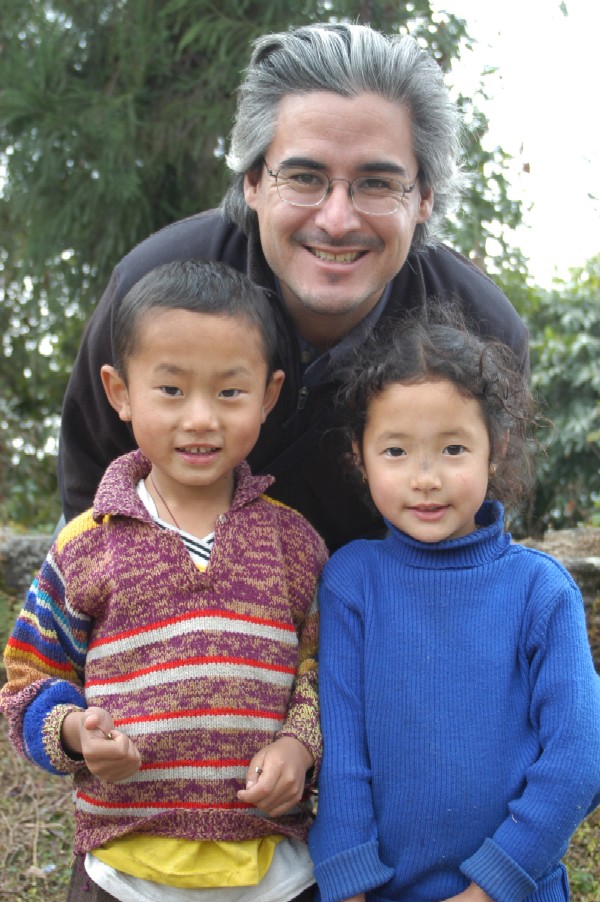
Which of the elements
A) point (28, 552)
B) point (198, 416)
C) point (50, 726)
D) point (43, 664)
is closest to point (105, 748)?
point (50, 726)

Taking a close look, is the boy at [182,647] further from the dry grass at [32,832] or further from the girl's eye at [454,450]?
the dry grass at [32,832]

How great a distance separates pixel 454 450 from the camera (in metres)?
2.06

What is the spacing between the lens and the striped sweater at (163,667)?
6.12 feet

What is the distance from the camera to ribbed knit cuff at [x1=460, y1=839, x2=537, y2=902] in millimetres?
1835

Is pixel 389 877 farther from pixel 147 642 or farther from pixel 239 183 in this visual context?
pixel 239 183

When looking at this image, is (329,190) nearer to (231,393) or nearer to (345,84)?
(345,84)

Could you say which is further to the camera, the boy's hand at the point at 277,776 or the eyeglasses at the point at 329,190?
the eyeglasses at the point at 329,190

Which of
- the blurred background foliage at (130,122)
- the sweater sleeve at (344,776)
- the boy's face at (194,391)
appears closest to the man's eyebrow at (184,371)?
the boy's face at (194,391)

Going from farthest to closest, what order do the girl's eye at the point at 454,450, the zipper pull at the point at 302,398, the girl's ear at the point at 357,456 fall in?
the zipper pull at the point at 302,398
the girl's ear at the point at 357,456
the girl's eye at the point at 454,450

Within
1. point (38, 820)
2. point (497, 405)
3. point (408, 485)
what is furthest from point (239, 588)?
point (38, 820)

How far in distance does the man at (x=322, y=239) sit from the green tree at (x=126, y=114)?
1.75 meters

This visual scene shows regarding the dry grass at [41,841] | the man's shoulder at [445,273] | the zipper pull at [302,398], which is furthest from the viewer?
the dry grass at [41,841]

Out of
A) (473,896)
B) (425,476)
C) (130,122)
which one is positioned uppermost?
(130,122)

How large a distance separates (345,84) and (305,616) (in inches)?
47.1
